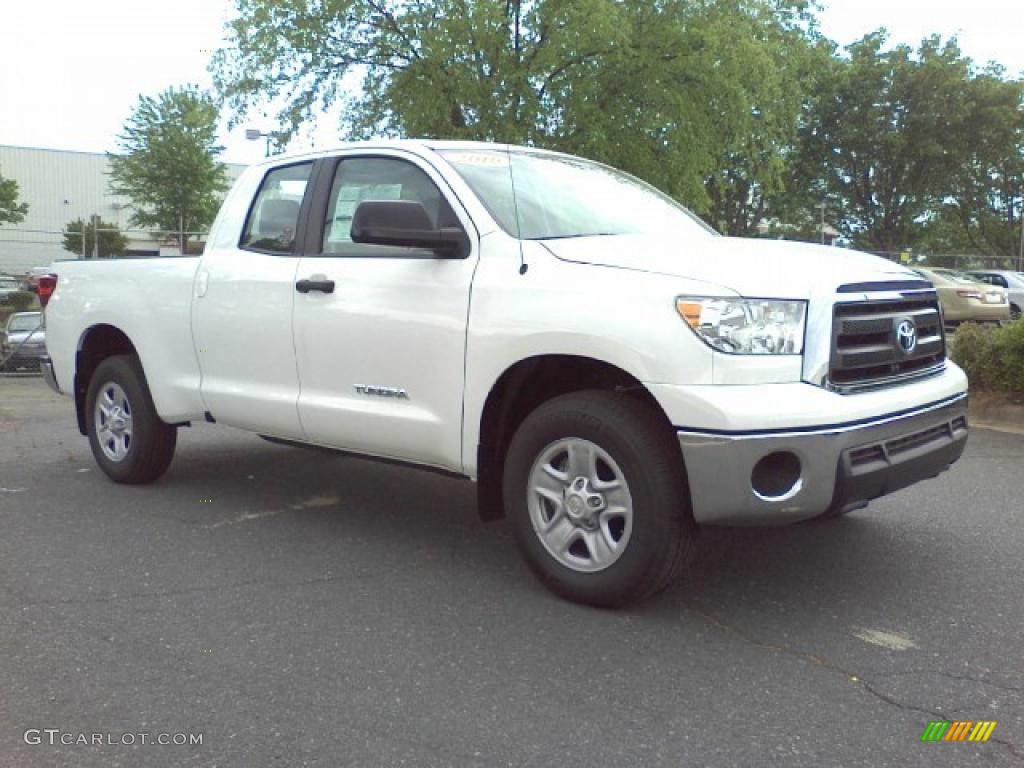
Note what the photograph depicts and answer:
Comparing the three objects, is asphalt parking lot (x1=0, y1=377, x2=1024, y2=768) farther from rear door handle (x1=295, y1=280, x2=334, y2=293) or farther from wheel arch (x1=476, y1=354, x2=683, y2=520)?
rear door handle (x1=295, y1=280, x2=334, y2=293)

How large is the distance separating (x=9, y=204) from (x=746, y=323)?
163 feet

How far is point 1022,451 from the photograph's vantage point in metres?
7.06

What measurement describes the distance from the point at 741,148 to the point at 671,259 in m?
16.5

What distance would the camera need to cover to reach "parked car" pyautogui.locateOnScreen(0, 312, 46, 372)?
22.1m

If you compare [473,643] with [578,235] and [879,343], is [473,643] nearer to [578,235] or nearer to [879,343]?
[578,235]

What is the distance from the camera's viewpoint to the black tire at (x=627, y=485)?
11.3 feet

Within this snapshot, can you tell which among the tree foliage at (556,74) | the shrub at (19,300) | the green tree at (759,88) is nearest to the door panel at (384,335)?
the tree foliage at (556,74)

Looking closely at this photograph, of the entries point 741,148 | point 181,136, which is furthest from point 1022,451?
point 181,136

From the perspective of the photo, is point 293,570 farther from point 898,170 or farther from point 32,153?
point 32,153

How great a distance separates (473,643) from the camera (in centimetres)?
345

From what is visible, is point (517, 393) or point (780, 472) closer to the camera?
point (780, 472)

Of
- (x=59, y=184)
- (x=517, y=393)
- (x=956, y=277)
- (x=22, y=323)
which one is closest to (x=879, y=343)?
(x=517, y=393)

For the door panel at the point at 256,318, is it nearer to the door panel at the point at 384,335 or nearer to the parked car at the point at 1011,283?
the door panel at the point at 384,335

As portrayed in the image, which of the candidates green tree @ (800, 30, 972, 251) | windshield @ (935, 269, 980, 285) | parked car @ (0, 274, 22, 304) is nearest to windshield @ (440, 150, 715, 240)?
windshield @ (935, 269, 980, 285)
